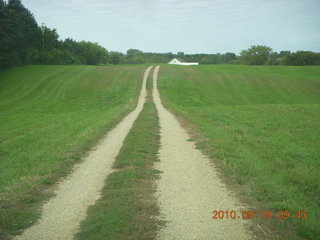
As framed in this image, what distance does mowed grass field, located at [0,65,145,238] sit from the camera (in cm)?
769

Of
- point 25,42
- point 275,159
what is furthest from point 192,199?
point 25,42

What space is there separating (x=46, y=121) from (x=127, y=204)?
2063 centimetres

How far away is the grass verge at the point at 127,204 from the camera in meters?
5.43

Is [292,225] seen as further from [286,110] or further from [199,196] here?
[286,110]

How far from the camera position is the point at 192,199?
22.9 ft

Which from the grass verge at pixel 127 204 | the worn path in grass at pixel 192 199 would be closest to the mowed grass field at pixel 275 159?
the worn path in grass at pixel 192 199

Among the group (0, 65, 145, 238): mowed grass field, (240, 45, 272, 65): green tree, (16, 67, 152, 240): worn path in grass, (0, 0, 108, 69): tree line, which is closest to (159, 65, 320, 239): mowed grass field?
(16, 67, 152, 240): worn path in grass

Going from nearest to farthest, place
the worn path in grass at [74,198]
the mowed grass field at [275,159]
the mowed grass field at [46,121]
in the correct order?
the worn path in grass at [74,198] → the mowed grass field at [275,159] → the mowed grass field at [46,121]

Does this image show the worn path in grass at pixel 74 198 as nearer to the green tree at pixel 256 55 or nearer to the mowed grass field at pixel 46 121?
the mowed grass field at pixel 46 121

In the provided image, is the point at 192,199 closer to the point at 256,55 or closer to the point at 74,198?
the point at 74,198

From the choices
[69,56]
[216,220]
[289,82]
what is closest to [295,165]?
[216,220]
